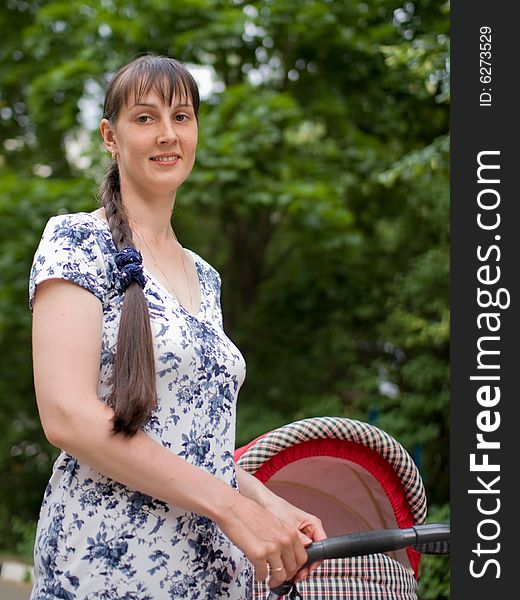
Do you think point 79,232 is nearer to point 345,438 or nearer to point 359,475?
point 345,438

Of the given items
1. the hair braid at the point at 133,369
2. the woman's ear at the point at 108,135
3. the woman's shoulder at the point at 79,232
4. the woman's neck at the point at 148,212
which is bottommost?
the hair braid at the point at 133,369

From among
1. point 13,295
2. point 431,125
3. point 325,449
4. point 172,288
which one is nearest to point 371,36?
point 431,125

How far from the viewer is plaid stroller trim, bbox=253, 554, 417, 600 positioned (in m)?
2.33

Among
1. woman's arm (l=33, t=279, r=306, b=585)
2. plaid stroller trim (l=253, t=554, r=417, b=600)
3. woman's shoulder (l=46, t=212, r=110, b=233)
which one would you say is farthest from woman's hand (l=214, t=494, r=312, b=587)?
plaid stroller trim (l=253, t=554, r=417, b=600)

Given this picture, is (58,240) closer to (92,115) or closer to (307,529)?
(307,529)

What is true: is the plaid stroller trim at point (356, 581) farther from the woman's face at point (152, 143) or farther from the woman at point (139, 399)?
the woman's face at point (152, 143)

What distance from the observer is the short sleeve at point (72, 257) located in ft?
4.74

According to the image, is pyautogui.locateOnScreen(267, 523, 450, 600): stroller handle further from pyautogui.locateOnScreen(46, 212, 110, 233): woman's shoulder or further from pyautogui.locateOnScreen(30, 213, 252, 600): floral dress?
pyautogui.locateOnScreen(46, 212, 110, 233): woman's shoulder

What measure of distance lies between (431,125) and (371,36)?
1068mm

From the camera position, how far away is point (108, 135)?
5.57 ft

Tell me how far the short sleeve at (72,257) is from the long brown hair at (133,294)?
0.16ft

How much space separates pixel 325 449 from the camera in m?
2.31

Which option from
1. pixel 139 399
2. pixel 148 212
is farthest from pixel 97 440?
pixel 148 212

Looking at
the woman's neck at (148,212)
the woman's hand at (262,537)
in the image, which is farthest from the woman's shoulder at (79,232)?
the woman's hand at (262,537)
